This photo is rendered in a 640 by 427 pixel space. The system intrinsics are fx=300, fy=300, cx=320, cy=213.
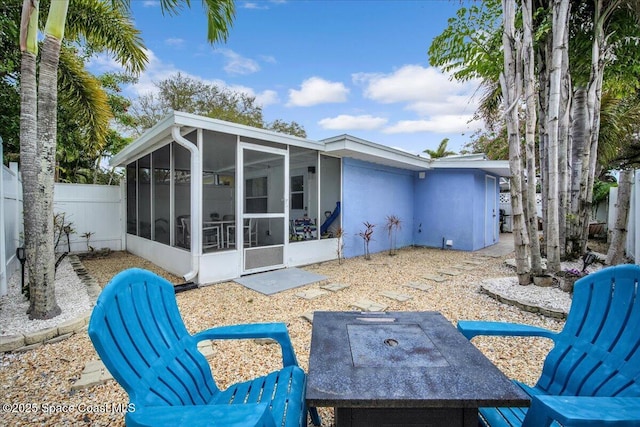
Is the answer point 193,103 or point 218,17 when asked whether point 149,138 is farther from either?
point 193,103

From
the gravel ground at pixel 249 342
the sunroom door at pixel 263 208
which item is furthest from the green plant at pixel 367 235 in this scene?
the sunroom door at pixel 263 208

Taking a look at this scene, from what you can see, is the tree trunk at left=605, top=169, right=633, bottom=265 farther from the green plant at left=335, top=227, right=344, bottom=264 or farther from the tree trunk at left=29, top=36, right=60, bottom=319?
the tree trunk at left=29, top=36, right=60, bottom=319

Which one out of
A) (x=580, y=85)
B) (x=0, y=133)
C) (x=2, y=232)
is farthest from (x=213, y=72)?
(x=580, y=85)

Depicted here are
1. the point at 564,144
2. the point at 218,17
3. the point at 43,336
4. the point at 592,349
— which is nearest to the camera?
the point at 592,349

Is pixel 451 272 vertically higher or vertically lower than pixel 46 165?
lower

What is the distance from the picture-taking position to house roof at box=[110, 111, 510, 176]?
190 inches

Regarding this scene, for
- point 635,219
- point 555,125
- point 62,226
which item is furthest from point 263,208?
point 635,219

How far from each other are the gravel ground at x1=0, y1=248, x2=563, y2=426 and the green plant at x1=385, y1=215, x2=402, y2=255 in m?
2.09

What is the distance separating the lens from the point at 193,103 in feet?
55.9

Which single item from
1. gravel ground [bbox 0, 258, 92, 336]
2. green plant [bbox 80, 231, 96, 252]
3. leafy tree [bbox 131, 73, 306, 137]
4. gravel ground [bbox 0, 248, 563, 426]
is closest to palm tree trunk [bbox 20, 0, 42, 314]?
gravel ground [bbox 0, 258, 92, 336]

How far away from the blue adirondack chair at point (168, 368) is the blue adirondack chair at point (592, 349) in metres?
1.03

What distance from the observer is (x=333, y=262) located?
283 inches

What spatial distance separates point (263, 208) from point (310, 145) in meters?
1.69

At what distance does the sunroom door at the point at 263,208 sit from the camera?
225 inches
